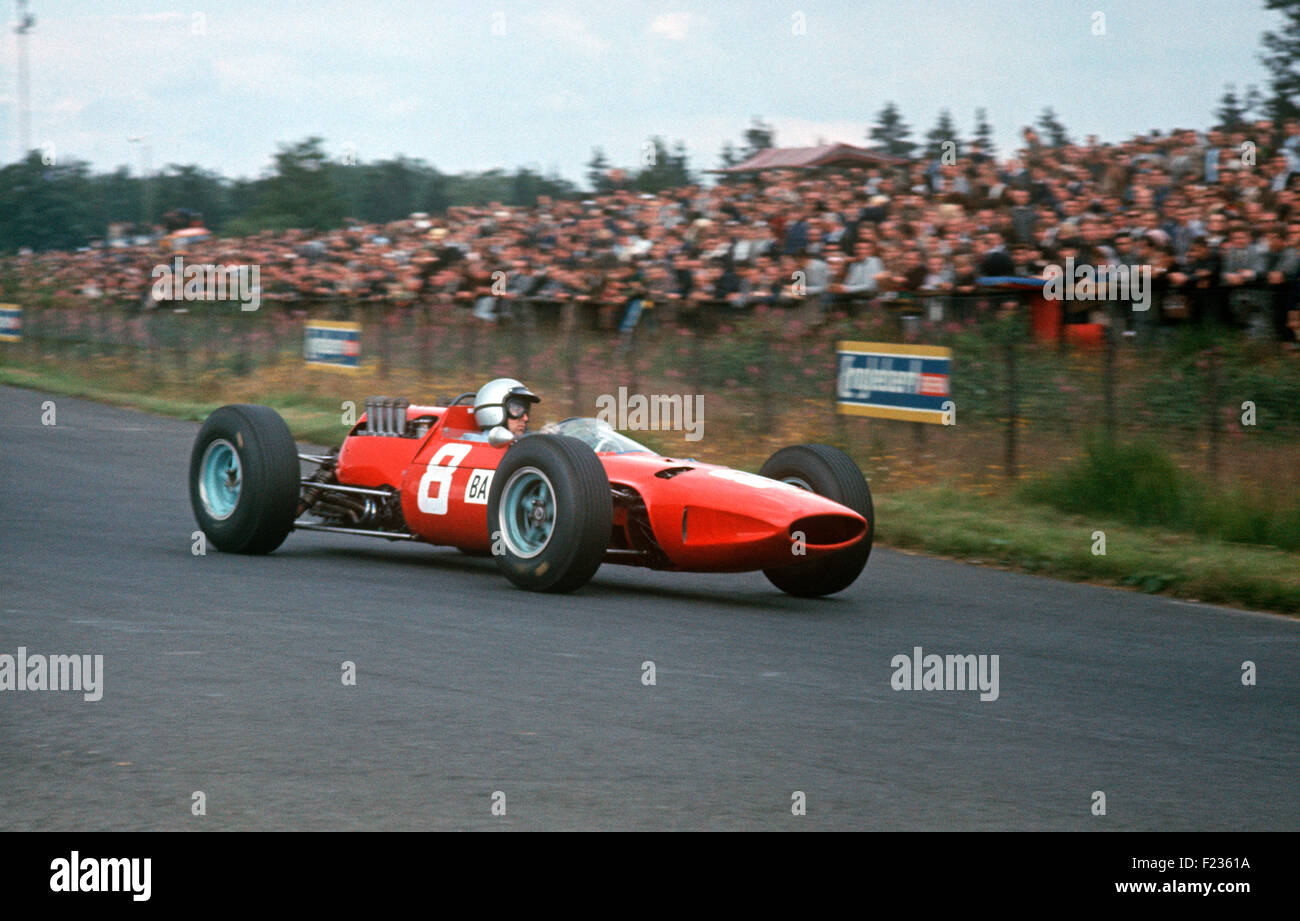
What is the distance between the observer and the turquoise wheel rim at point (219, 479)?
36.3 ft

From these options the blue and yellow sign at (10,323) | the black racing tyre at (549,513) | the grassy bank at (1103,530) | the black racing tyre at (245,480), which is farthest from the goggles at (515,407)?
the blue and yellow sign at (10,323)

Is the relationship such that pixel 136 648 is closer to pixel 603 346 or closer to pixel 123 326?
pixel 603 346

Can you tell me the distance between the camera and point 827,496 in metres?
9.56

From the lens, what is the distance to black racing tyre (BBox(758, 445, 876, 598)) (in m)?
9.50

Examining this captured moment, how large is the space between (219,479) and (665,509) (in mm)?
3690

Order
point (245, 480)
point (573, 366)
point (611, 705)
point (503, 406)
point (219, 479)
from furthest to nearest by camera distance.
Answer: point (573, 366) → point (219, 479) → point (245, 480) → point (503, 406) → point (611, 705)

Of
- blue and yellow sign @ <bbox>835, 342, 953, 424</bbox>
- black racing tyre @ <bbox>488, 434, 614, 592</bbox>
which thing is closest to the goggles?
black racing tyre @ <bbox>488, 434, 614, 592</bbox>

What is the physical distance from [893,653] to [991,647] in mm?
688

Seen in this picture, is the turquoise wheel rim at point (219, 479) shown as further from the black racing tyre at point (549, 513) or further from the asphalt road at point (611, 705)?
the black racing tyre at point (549, 513)

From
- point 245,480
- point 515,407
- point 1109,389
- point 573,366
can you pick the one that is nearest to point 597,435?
point 515,407

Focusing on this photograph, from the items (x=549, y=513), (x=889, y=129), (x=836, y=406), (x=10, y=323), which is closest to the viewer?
(x=549, y=513)

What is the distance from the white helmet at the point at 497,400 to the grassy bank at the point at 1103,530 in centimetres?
415

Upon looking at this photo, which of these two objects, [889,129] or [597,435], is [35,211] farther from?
[597,435]
